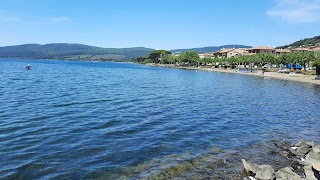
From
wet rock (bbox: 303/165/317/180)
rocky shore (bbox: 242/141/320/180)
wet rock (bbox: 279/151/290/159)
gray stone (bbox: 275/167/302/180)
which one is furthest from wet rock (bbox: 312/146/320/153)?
gray stone (bbox: 275/167/302/180)

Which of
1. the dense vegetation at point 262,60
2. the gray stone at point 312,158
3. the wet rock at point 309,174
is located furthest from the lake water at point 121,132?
the dense vegetation at point 262,60

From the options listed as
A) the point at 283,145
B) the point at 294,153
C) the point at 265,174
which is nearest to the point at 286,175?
the point at 265,174

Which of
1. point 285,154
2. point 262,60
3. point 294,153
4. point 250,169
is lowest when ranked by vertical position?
point 285,154

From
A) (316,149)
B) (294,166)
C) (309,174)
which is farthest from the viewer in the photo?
(316,149)

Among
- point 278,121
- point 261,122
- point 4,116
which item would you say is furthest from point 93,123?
point 278,121

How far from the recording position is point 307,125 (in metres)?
26.3

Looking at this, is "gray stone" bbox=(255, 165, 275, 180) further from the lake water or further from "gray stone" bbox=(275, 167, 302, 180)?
the lake water

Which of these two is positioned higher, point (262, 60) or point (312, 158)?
point (262, 60)

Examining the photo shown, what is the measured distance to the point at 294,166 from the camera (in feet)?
51.6

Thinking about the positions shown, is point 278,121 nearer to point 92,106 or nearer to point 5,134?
point 92,106

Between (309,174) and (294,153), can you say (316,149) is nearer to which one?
(294,153)

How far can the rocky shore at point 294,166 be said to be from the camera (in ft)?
43.3

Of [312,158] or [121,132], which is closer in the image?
[312,158]

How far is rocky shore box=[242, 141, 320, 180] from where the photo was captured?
43.3ft
